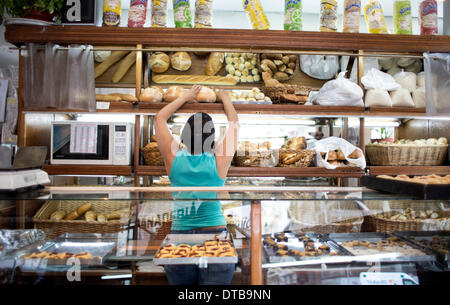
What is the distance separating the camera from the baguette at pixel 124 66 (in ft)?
11.1

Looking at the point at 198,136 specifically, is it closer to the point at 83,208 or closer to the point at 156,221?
the point at 156,221

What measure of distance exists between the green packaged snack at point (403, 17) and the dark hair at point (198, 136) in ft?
8.28

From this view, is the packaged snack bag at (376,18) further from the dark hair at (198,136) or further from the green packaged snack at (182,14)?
the dark hair at (198,136)

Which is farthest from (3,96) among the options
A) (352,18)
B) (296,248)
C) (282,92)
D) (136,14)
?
(352,18)

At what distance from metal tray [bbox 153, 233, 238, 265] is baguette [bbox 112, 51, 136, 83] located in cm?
219

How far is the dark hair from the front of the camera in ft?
6.32

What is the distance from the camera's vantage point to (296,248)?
1894mm

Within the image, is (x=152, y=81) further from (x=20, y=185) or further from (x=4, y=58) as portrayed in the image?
(x=20, y=185)

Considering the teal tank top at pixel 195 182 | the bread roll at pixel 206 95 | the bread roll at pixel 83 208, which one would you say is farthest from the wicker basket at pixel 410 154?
the bread roll at pixel 83 208

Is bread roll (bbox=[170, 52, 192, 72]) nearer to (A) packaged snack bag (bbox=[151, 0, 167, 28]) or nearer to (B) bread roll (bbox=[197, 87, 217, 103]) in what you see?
(A) packaged snack bag (bbox=[151, 0, 167, 28])

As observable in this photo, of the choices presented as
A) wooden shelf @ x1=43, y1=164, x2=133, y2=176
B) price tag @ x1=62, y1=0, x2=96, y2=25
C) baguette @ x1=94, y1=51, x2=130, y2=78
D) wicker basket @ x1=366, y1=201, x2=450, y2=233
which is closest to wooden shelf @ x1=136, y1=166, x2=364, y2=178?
wooden shelf @ x1=43, y1=164, x2=133, y2=176

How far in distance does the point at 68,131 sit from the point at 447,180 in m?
2.87

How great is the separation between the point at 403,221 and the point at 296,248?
0.71 m
